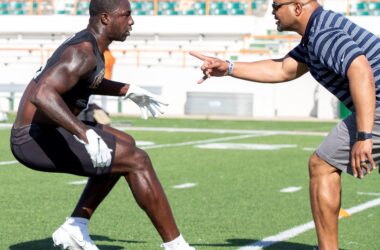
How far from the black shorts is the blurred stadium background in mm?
20683

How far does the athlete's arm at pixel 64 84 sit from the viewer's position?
18.9ft

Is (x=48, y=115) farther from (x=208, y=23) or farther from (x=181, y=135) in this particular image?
(x=208, y=23)

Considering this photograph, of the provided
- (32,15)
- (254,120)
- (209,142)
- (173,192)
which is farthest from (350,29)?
(32,15)

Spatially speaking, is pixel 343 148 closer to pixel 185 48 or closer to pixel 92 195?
pixel 92 195

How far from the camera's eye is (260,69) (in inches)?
285

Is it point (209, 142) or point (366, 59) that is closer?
point (366, 59)

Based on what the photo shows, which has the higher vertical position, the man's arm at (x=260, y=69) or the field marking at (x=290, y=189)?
the man's arm at (x=260, y=69)

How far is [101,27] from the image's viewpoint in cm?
626

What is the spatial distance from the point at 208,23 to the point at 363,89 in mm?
33327

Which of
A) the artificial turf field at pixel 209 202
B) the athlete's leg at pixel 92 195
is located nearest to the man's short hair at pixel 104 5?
the athlete's leg at pixel 92 195

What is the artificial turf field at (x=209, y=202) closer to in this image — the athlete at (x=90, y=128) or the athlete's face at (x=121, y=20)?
the athlete at (x=90, y=128)

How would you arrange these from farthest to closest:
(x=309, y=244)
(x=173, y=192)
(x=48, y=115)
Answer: (x=173, y=192) → (x=309, y=244) → (x=48, y=115)

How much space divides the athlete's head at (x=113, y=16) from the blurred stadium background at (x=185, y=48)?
20684mm

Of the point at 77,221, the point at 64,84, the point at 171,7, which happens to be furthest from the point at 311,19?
the point at 171,7
